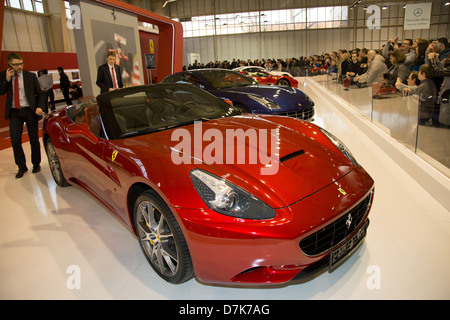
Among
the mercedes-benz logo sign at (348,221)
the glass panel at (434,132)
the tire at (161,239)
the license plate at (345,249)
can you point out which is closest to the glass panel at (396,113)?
the glass panel at (434,132)

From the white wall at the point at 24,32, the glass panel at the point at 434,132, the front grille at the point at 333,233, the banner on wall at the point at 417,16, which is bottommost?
the front grille at the point at 333,233

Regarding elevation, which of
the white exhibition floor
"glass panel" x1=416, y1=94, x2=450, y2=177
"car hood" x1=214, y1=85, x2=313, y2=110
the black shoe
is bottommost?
the white exhibition floor

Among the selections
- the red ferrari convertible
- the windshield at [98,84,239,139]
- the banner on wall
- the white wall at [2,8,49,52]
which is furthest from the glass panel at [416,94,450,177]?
the white wall at [2,8,49,52]

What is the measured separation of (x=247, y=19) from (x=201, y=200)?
30.8 meters

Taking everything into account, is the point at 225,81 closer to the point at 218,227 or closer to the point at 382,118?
the point at 382,118

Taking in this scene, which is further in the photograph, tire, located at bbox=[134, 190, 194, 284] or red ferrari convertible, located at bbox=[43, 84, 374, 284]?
tire, located at bbox=[134, 190, 194, 284]

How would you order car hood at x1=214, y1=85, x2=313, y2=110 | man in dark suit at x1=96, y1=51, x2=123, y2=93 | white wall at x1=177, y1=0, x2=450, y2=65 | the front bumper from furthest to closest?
white wall at x1=177, y1=0, x2=450, y2=65, man in dark suit at x1=96, y1=51, x2=123, y2=93, car hood at x1=214, y1=85, x2=313, y2=110, the front bumper

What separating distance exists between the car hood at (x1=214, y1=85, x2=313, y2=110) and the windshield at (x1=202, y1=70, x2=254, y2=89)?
0.28m

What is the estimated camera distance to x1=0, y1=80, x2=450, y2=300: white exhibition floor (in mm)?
1886

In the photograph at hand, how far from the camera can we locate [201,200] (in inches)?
65.5

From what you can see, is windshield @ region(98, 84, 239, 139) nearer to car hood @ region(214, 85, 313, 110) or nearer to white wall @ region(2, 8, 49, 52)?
car hood @ region(214, 85, 313, 110)

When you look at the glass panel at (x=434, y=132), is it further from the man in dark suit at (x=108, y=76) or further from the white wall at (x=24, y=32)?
the white wall at (x=24, y=32)

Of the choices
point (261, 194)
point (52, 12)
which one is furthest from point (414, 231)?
point (52, 12)

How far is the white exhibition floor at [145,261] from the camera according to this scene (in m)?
1.89
